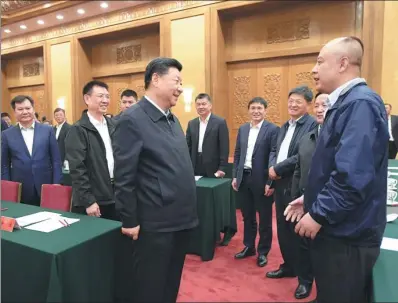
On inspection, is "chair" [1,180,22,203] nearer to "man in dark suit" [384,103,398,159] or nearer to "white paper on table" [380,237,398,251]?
"white paper on table" [380,237,398,251]

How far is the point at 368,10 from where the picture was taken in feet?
16.5

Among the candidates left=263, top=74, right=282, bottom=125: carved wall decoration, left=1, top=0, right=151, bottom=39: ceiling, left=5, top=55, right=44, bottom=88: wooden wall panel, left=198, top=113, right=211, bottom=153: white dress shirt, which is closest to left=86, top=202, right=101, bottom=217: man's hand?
Answer: left=198, top=113, right=211, bottom=153: white dress shirt

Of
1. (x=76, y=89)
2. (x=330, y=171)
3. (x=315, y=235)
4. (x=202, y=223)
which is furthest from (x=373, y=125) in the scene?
(x=76, y=89)

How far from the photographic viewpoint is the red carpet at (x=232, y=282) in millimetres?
2395

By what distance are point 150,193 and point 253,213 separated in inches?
71.6

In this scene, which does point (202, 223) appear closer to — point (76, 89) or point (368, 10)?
point (368, 10)

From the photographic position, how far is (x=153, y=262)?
5.25 feet

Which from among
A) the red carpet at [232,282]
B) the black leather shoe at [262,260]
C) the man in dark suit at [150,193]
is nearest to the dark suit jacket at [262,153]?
the black leather shoe at [262,260]

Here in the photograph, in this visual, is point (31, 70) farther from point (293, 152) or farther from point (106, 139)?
point (293, 152)

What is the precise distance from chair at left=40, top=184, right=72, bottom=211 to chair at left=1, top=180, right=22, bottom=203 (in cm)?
25

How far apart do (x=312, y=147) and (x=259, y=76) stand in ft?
15.0

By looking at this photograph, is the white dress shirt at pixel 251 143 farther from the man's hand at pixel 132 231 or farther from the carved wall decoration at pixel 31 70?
the carved wall decoration at pixel 31 70

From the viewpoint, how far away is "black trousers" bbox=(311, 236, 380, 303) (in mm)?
1253

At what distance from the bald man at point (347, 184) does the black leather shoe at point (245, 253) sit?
1.80 metres
